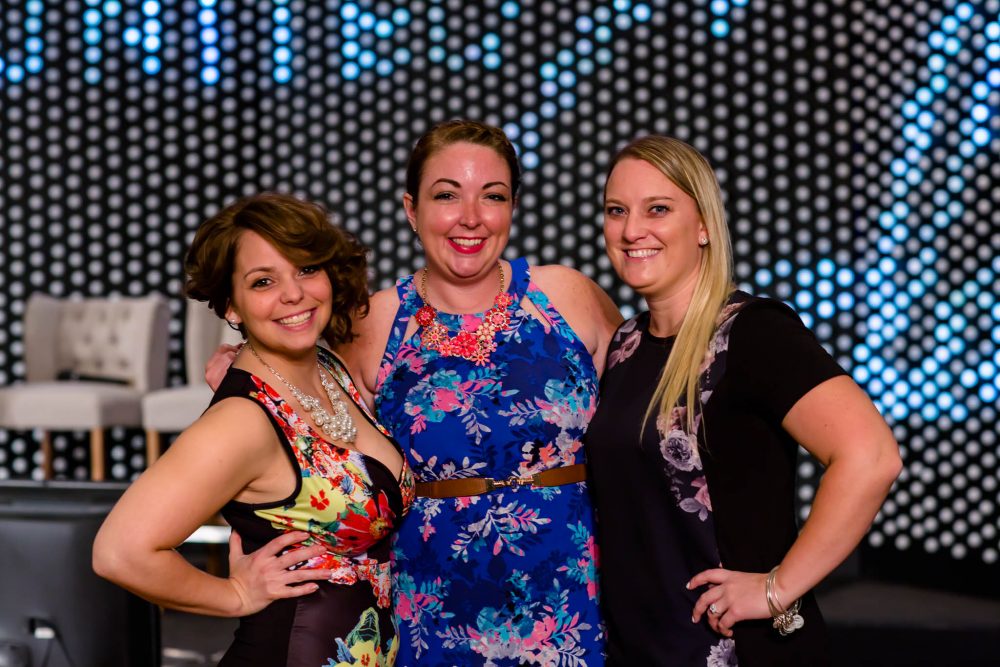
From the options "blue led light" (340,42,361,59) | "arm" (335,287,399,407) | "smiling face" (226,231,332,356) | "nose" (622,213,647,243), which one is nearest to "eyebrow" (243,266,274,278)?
"smiling face" (226,231,332,356)

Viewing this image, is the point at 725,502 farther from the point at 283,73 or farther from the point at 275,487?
the point at 283,73

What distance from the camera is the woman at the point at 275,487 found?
1554mm

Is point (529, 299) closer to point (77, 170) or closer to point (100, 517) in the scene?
point (100, 517)

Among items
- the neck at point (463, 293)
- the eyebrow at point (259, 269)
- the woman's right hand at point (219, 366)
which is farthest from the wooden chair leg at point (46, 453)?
the eyebrow at point (259, 269)

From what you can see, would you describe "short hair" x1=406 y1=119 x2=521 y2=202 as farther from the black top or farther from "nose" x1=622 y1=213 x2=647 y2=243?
the black top

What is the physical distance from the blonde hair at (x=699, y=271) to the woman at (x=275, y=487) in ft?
1.81

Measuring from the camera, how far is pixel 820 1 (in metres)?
5.58

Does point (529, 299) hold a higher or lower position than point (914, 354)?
higher

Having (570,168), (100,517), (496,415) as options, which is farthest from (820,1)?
(100,517)

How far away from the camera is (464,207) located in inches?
82.1

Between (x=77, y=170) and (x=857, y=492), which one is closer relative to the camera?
(x=857, y=492)

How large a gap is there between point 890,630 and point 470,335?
312 centimetres

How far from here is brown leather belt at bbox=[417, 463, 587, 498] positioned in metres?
2.02

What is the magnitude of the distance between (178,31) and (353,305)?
504cm
